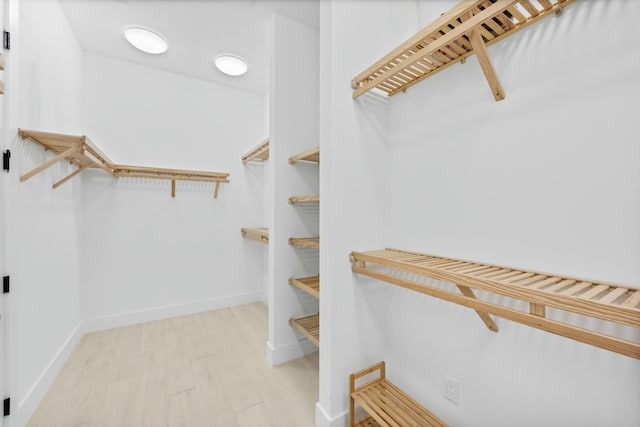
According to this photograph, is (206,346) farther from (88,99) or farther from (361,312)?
(88,99)

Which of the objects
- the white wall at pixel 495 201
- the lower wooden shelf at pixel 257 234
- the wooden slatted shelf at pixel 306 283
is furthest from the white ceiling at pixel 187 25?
the wooden slatted shelf at pixel 306 283

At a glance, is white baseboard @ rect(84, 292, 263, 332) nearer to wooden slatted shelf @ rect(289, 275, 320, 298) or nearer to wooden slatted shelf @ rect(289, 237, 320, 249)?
wooden slatted shelf @ rect(289, 275, 320, 298)

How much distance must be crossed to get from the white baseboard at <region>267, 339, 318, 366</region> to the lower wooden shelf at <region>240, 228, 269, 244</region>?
890 millimetres

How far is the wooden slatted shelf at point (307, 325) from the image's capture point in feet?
5.67

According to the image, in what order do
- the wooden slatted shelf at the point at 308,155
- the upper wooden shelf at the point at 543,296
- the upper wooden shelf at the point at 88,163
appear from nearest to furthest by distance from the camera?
the upper wooden shelf at the point at 543,296 < the upper wooden shelf at the point at 88,163 < the wooden slatted shelf at the point at 308,155

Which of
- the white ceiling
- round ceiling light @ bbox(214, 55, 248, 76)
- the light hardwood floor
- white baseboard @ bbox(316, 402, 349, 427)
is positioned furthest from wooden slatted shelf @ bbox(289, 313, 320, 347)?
round ceiling light @ bbox(214, 55, 248, 76)

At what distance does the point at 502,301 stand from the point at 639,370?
34 centimetres

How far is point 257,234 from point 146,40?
6.35 feet

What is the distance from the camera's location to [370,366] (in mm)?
1368

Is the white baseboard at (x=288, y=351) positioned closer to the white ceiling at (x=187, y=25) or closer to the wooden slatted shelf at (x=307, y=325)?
the wooden slatted shelf at (x=307, y=325)

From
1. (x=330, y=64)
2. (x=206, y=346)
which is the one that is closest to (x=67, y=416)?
(x=206, y=346)

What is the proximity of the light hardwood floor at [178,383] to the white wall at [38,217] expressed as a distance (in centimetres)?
18

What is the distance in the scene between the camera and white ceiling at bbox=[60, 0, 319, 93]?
183cm

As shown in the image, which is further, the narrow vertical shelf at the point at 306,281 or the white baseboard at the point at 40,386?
the narrow vertical shelf at the point at 306,281
